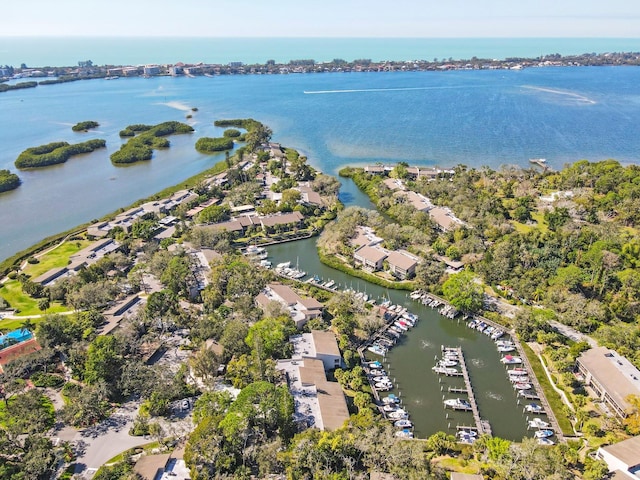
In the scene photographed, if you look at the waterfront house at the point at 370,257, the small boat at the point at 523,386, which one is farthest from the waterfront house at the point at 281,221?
the small boat at the point at 523,386

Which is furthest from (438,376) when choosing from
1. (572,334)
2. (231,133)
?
(231,133)

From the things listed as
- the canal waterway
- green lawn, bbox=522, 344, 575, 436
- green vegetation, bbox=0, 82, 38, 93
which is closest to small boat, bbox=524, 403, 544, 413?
the canal waterway

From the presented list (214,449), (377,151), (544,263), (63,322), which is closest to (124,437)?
(214,449)

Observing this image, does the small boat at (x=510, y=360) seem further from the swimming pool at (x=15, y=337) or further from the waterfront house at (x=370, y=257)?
the swimming pool at (x=15, y=337)

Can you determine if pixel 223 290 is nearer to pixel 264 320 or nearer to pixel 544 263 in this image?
pixel 264 320

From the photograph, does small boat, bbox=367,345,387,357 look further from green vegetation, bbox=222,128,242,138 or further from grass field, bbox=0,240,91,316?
green vegetation, bbox=222,128,242,138
